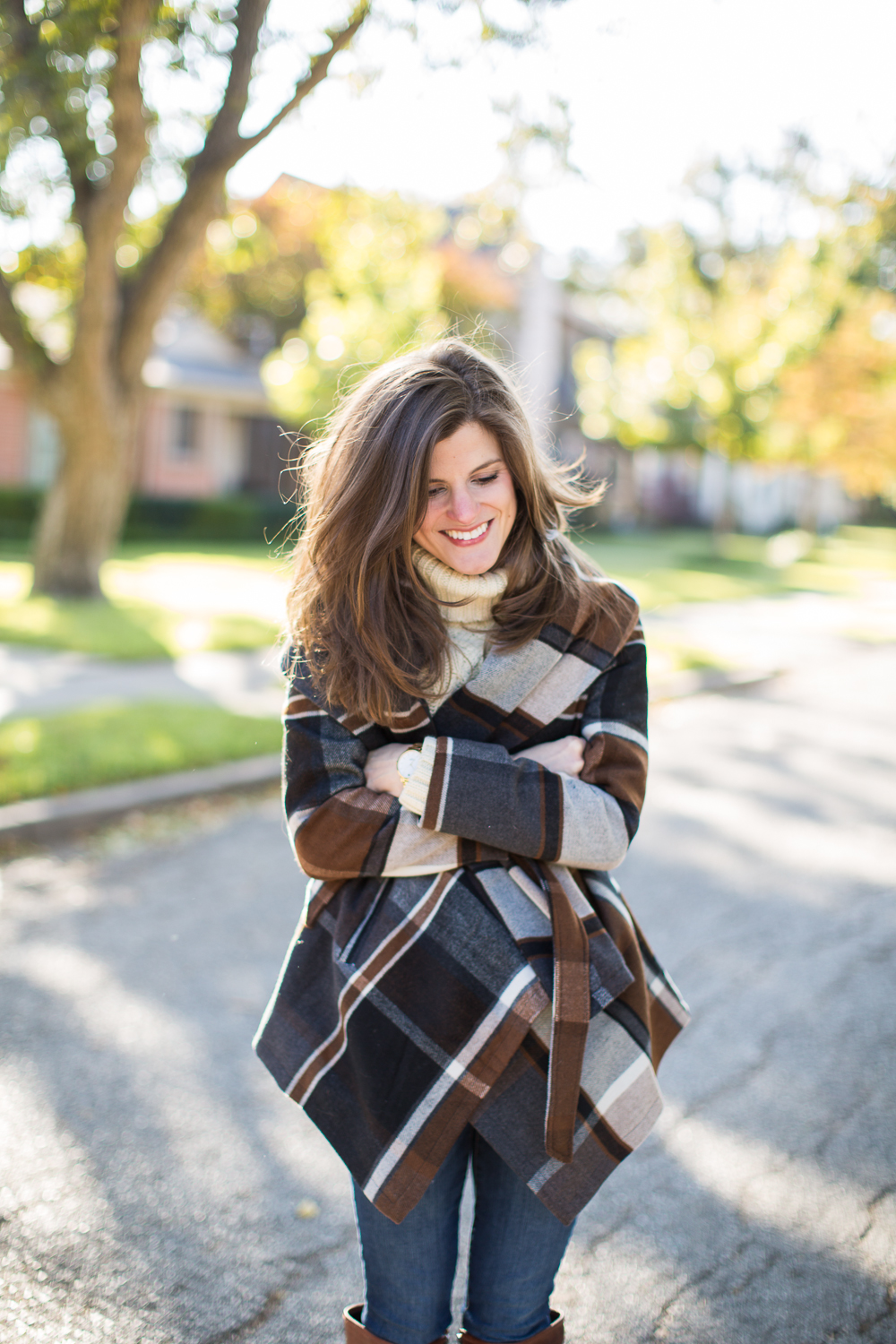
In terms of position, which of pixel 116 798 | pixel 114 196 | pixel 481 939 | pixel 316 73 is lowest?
pixel 116 798

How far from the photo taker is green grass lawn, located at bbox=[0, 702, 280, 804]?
18.7 feet

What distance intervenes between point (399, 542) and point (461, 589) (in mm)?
141

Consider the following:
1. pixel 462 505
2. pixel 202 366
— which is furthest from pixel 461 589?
pixel 202 366

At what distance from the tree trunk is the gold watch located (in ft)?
35.0

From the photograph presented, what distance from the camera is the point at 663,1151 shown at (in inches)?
117

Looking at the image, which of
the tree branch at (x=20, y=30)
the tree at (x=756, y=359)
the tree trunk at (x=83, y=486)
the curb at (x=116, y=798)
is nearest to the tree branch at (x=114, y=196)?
the tree trunk at (x=83, y=486)

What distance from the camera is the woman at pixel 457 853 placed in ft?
5.53

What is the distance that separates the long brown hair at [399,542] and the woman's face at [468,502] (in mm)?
23

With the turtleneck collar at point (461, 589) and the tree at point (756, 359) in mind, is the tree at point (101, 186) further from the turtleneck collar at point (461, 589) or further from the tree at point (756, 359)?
the tree at point (756, 359)

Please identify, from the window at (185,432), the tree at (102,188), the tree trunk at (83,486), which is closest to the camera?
the tree at (102,188)

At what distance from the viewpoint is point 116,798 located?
220 inches

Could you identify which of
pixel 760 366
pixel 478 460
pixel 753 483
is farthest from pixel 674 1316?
pixel 753 483

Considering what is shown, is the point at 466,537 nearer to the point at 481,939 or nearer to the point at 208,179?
the point at 481,939

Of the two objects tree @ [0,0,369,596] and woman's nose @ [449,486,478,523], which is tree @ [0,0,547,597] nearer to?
tree @ [0,0,369,596]
